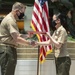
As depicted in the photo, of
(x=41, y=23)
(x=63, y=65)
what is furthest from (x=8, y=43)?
(x=41, y=23)

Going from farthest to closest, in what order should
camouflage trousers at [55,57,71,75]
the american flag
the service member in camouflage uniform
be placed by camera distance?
the american flag
camouflage trousers at [55,57,71,75]
the service member in camouflage uniform

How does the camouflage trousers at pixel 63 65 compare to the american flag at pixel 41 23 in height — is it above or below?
below

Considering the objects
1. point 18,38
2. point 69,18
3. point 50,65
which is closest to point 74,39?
point 69,18

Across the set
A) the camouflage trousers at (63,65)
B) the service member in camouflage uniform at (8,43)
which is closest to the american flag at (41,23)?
the camouflage trousers at (63,65)

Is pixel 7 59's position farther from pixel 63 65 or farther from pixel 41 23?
pixel 41 23

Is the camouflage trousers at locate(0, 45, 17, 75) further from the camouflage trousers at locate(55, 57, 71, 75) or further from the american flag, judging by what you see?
the american flag

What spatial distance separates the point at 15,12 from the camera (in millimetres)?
Result: 5004

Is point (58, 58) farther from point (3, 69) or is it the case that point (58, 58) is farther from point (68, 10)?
point (68, 10)

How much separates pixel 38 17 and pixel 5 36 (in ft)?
5.90

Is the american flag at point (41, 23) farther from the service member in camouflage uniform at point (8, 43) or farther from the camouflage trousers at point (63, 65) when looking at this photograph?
the service member in camouflage uniform at point (8, 43)

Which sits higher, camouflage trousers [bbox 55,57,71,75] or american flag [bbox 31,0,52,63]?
american flag [bbox 31,0,52,63]

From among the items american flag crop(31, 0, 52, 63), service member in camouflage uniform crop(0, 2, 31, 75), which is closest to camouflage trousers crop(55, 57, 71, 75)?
service member in camouflage uniform crop(0, 2, 31, 75)

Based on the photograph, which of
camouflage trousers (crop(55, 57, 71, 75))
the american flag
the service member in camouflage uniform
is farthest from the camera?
the american flag

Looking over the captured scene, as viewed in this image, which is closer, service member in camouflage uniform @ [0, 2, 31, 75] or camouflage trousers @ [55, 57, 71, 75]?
service member in camouflage uniform @ [0, 2, 31, 75]
